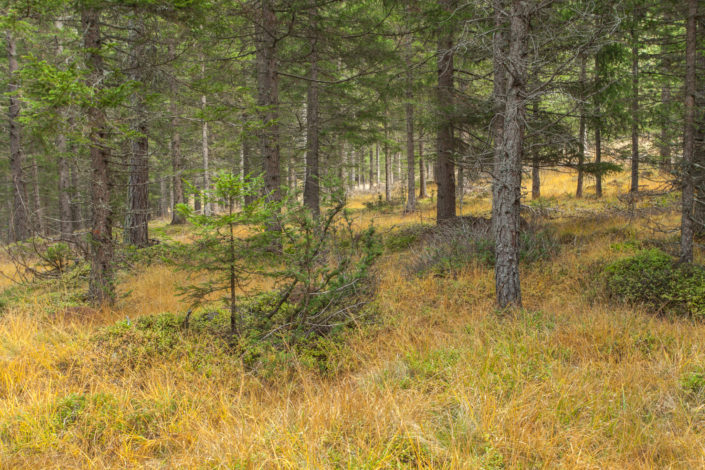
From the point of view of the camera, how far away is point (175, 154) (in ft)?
56.6

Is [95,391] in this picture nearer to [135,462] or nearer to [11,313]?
[135,462]

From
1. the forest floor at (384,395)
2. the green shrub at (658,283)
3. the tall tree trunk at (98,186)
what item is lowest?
the forest floor at (384,395)

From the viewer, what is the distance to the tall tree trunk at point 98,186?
17.1 feet

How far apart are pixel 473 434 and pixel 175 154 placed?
18.5 m

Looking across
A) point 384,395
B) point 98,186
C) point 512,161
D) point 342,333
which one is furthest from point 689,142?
point 98,186

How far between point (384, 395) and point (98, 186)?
5.38 meters

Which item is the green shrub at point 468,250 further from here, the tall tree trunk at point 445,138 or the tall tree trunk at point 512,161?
the tall tree trunk at point 445,138

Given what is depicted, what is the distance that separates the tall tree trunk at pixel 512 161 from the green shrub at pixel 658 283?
1.92 m

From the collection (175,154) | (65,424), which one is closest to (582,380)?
(65,424)

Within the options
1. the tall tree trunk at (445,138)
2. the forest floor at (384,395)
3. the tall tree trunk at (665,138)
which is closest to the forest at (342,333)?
the forest floor at (384,395)

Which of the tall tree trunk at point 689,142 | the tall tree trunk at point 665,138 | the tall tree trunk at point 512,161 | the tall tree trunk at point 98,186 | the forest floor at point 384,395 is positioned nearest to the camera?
the forest floor at point 384,395

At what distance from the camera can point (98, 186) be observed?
5430 mm

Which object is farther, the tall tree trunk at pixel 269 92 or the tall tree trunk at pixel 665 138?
the tall tree trunk at pixel 269 92

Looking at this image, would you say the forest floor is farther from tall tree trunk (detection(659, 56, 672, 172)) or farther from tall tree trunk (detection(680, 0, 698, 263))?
tall tree trunk (detection(659, 56, 672, 172))
